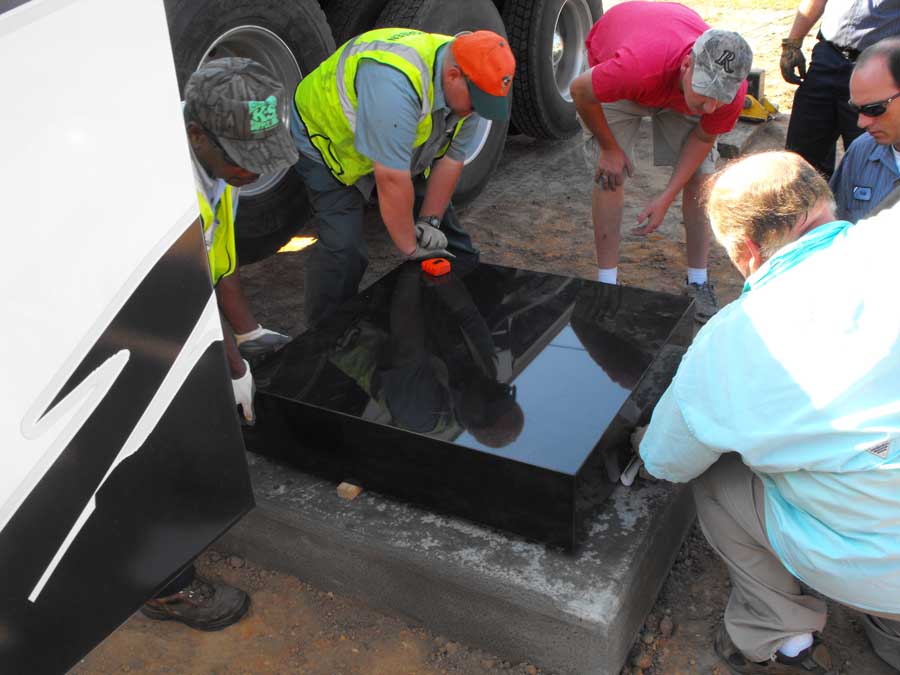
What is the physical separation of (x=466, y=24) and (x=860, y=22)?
1580 mm

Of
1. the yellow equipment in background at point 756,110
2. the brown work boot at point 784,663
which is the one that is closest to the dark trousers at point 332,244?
the brown work boot at point 784,663

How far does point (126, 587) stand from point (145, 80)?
825 millimetres

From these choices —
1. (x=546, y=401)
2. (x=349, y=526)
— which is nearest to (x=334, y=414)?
(x=349, y=526)

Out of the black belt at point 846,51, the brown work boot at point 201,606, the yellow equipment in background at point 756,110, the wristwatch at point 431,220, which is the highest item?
the black belt at point 846,51

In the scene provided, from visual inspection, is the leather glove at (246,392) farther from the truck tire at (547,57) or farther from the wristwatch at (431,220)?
the truck tire at (547,57)

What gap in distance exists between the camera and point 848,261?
4.91ft

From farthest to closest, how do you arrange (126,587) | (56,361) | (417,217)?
(417,217), (126,587), (56,361)

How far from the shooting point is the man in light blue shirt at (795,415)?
1.46 m

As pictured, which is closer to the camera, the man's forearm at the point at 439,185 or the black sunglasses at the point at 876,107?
the black sunglasses at the point at 876,107

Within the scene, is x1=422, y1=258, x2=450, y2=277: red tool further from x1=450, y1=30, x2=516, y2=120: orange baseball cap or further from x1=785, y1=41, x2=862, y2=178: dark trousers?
x1=785, y1=41, x2=862, y2=178: dark trousers

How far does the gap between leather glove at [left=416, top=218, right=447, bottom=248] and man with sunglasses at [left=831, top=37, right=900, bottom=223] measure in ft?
4.26

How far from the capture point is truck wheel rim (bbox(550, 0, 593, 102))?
4871mm

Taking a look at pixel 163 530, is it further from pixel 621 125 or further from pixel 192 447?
pixel 621 125

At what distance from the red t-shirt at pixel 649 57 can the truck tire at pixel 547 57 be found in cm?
127
